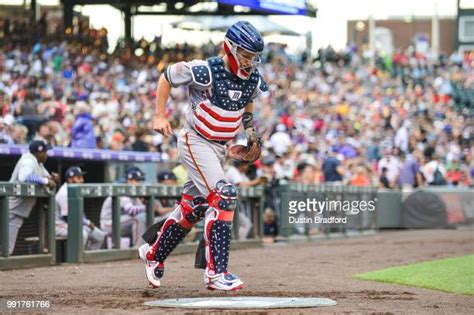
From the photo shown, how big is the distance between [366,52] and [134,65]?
16.0 metres

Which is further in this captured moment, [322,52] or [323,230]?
[322,52]

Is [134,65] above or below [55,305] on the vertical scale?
above

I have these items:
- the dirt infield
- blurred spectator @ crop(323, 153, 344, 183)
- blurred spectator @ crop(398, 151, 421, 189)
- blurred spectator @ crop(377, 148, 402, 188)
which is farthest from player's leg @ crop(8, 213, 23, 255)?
blurred spectator @ crop(398, 151, 421, 189)

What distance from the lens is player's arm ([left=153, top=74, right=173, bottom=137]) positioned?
884cm

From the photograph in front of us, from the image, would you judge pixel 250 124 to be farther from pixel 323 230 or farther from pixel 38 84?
pixel 38 84

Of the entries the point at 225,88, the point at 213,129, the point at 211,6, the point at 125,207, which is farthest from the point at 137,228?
the point at 211,6

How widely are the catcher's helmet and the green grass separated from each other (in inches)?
98.4

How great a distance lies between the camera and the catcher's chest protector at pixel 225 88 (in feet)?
29.6

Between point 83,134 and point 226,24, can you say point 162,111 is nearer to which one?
point 83,134

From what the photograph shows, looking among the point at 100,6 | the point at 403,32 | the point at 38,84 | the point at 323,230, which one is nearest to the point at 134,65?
the point at 100,6

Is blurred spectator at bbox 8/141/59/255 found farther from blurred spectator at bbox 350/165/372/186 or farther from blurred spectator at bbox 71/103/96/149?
blurred spectator at bbox 350/165/372/186

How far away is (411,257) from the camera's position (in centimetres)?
1468

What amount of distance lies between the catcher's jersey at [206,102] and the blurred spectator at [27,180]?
403cm

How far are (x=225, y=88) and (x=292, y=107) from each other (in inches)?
889
